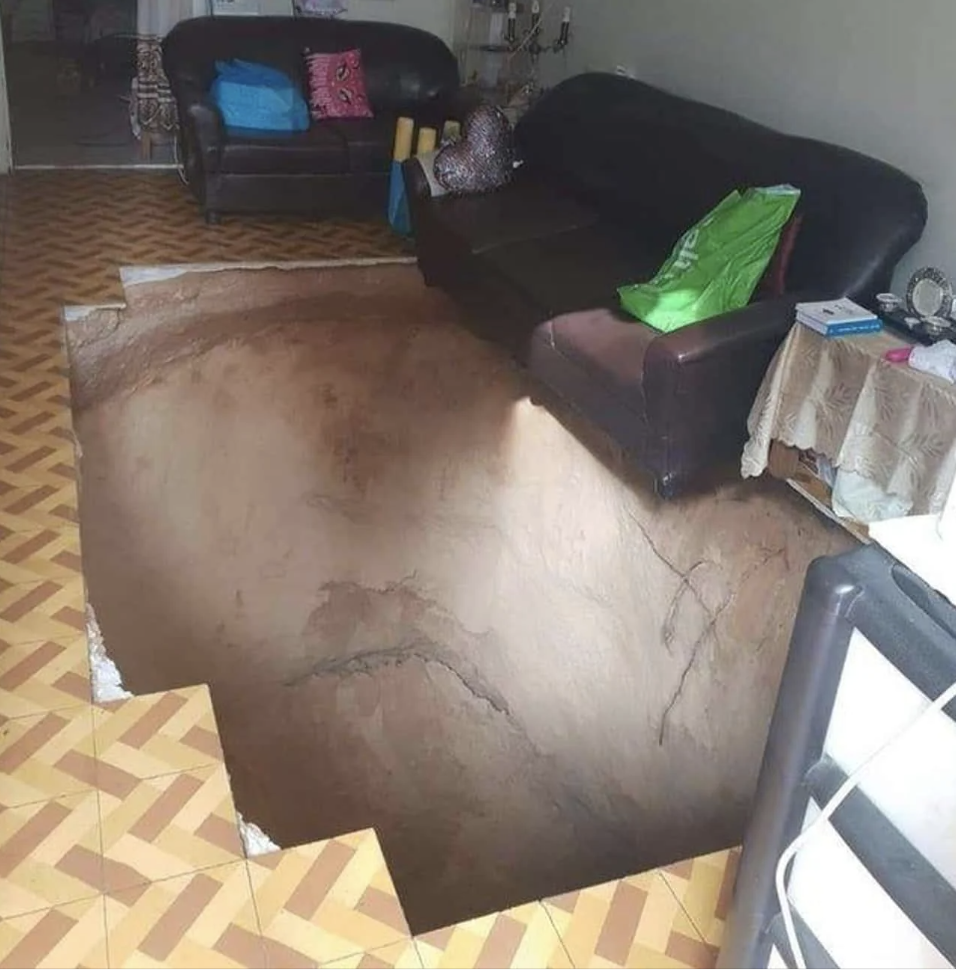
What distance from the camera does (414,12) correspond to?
652cm

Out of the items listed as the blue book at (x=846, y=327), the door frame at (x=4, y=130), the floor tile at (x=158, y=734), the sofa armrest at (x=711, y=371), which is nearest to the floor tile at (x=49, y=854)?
the floor tile at (x=158, y=734)

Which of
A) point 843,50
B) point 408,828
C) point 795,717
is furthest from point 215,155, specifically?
point 795,717

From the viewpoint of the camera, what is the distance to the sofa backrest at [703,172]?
3.43 metres

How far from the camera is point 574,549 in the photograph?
360cm

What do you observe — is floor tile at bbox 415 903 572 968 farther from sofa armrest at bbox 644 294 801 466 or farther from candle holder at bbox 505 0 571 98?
candle holder at bbox 505 0 571 98

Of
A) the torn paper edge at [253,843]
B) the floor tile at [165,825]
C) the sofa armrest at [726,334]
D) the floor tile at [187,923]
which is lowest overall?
the torn paper edge at [253,843]

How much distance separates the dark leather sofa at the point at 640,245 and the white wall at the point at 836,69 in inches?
6.7

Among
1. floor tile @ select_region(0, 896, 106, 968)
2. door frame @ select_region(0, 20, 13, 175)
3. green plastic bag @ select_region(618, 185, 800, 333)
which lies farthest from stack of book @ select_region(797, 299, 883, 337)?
door frame @ select_region(0, 20, 13, 175)

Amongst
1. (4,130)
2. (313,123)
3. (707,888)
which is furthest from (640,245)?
(4,130)

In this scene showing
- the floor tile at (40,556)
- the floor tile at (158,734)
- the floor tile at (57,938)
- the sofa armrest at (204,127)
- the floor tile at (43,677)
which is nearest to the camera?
the floor tile at (57,938)

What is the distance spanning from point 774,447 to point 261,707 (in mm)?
1794

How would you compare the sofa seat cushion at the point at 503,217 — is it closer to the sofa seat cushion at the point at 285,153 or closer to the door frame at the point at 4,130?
the sofa seat cushion at the point at 285,153

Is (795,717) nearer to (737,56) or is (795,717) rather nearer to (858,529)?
(858,529)

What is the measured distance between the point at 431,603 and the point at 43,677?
59.0 inches
